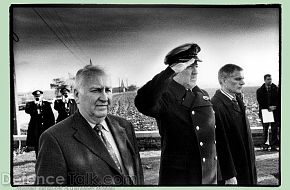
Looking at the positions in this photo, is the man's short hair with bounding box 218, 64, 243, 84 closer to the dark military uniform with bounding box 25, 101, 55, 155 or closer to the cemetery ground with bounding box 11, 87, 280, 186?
the cemetery ground with bounding box 11, 87, 280, 186

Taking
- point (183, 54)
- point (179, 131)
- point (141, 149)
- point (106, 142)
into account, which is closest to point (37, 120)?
point (106, 142)

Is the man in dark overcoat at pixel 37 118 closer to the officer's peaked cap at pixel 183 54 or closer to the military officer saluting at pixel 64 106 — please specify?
the military officer saluting at pixel 64 106

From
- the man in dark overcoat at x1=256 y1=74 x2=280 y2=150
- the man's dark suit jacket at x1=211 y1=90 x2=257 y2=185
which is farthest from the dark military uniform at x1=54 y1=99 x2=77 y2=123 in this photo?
the man in dark overcoat at x1=256 y1=74 x2=280 y2=150

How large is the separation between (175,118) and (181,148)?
0.82ft

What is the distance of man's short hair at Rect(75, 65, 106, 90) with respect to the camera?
198 inches

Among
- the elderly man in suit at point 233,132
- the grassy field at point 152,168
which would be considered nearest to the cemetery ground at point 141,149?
the grassy field at point 152,168

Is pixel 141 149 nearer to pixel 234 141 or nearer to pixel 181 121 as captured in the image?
pixel 181 121

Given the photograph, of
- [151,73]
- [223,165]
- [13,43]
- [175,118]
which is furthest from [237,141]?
[13,43]

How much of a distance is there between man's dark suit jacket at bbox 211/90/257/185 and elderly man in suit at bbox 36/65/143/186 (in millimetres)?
709

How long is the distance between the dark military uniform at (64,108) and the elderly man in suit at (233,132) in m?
1.17

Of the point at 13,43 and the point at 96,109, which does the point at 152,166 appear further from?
the point at 13,43

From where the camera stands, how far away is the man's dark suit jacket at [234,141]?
5133 millimetres

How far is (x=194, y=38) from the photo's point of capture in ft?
16.8

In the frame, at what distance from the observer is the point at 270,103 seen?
5.21 metres
